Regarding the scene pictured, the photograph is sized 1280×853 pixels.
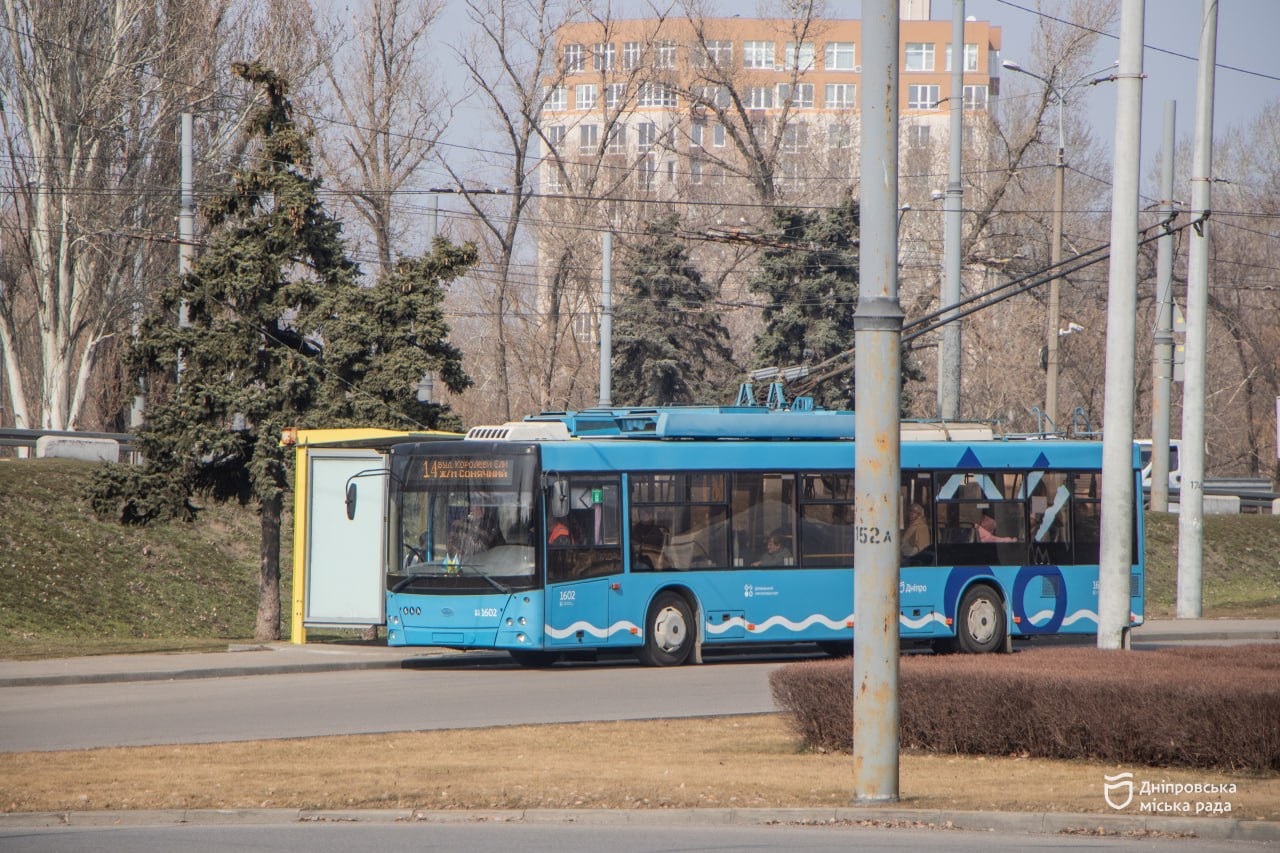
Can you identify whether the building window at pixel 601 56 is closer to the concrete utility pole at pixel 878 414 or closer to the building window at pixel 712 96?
the building window at pixel 712 96

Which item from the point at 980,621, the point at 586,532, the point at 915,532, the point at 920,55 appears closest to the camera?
the point at 586,532

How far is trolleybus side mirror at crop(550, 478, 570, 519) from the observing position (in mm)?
18906

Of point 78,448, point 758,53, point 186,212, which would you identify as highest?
point 758,53

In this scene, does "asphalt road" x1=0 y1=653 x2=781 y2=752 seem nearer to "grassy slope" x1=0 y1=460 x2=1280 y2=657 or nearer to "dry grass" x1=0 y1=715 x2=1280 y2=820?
"dry grass" x1=0 y1=715 x2=1280 y2=820

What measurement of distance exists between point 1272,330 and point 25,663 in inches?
2042

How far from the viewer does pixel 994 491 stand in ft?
71.9

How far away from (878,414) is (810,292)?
36512mm

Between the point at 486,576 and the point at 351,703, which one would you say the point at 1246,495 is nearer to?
the point at 486,576

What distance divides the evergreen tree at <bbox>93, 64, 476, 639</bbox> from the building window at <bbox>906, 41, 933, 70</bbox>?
100258mm

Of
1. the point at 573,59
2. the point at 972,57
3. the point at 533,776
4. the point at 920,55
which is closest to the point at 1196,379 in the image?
the point at 533,776

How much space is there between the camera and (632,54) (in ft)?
174

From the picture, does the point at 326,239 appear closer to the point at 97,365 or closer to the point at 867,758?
the point at 867,758

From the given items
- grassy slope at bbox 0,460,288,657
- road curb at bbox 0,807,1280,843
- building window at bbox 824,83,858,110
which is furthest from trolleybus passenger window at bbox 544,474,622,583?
building window at bbox 824,83,858,110

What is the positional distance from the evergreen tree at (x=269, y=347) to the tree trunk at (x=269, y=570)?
1.1 inches
